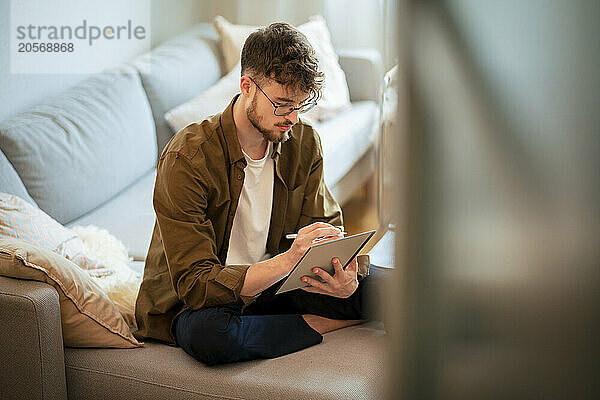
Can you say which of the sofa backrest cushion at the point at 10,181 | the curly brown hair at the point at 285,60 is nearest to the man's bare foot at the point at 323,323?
the curly brown hair at the point at 285,60

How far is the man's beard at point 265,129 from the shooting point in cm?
144

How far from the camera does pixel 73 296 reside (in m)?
1.35

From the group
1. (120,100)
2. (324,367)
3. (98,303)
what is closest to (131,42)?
(120,100)

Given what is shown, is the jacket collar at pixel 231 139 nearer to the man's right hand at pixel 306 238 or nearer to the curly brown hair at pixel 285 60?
the curly brown hair at pixel 285 60

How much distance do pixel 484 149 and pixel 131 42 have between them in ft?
9.23

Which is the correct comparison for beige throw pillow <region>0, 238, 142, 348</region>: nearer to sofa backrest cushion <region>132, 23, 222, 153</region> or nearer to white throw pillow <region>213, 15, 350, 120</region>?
sofa backrest cushion <region>132, 23, 222, 153</region>

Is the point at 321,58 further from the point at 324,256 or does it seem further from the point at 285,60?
the point at 324,256

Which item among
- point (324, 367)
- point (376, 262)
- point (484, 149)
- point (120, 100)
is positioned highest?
point (484, 149)

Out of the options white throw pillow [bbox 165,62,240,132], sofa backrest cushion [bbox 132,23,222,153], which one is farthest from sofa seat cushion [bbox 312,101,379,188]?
sofa backrest cushion [bbox 132,23,222,153]

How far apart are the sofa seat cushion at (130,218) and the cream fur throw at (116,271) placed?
8cm

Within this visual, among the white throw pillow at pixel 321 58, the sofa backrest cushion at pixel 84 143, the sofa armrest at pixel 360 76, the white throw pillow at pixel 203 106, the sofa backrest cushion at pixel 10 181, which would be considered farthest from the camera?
the sofa armrest at pixel 360 76

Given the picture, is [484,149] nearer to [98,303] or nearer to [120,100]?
[98,303]

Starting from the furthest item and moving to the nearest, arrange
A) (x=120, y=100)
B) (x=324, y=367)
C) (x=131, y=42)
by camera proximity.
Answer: (x=131, y=42), (x=120, y=100), (x=324, y=367)

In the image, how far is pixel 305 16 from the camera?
4.12 metres
